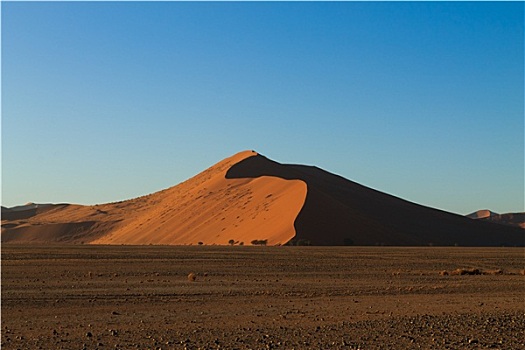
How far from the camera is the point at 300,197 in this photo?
76500 millimetres

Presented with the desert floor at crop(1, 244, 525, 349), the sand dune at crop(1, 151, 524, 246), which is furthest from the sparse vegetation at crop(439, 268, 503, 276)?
the sand dune at crop(1, 151, 524, 246)

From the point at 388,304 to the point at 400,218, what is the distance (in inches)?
2671

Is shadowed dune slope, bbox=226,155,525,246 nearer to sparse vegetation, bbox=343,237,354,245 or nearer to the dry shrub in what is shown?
sparse vegetation, bbox=343,237,354,245

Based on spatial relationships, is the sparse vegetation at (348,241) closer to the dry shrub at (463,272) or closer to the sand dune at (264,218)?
the sand dune at (264,218)

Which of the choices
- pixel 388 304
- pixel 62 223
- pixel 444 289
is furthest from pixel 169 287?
pixel 62 223

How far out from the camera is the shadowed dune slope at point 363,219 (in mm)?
69625

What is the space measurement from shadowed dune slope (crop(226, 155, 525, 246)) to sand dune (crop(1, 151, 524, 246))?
12 centimetres

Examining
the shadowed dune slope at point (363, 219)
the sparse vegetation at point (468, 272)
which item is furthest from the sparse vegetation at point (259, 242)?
the sparse vegetation at point (468, 272)

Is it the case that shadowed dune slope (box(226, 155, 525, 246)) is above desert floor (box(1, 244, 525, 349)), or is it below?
above

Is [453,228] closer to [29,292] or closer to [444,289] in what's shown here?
[444,289]

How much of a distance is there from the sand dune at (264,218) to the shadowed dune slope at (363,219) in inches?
4.6

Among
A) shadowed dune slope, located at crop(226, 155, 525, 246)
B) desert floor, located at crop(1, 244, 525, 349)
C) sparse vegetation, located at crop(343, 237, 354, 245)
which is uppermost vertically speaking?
shadowed dune slope, located at crop(226, 155, 525, 246)

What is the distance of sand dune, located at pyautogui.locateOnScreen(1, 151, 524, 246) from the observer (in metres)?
71.6

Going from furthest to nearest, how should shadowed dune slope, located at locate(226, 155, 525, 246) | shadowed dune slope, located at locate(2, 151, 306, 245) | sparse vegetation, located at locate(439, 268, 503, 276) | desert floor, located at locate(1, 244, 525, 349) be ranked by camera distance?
shadowed dune slope, located at locate(2, 151, 306, 245) → shadowed dune slope, located at locate(226, 155, 525, 246) → sparse vegetation, located at locate(439, 268, 503, 276) → desert floor, located at locate(1, 244, 525, 349)
